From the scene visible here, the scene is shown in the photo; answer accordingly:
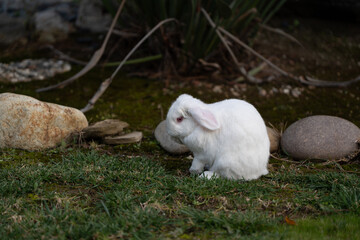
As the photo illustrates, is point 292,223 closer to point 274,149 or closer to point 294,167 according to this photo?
point 294,167

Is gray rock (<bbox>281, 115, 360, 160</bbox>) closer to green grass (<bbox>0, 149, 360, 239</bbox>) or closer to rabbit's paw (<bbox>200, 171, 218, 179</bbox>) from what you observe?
green grass (<bbox>0, 149, 360, 239</bbox>)

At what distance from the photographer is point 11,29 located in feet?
28.9

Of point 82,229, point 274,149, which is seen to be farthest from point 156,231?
point 274,149

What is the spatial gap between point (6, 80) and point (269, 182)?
466cm

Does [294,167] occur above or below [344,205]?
below

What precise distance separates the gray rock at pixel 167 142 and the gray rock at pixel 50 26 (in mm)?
4266

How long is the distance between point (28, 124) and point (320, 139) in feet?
10.3

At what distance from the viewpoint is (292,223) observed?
9.78 feet

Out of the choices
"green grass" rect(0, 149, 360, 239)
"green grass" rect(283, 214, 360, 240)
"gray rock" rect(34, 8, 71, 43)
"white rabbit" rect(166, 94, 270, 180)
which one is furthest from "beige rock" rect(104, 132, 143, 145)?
"gray rock" rect(34, 8, 71, 43)

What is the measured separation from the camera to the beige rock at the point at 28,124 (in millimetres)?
4562

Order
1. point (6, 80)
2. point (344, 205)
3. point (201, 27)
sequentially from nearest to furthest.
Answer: point (344, 205), point (201, 27), point (6, 80)

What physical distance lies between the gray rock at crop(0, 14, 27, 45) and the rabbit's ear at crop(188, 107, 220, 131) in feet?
19.1

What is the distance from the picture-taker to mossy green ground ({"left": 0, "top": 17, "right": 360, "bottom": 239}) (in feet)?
9.30

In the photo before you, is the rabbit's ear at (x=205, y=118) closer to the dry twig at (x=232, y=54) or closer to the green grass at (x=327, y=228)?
the green grass at (x=327, y=228)
